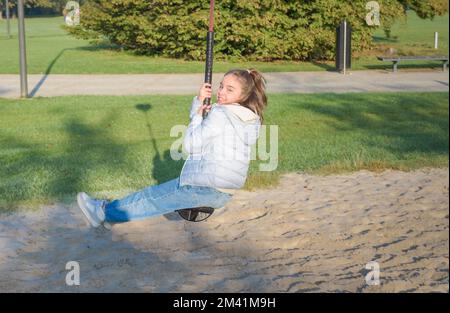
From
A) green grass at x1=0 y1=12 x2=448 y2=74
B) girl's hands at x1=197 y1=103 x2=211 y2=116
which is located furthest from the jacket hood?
green grass at x1=0 y1=12 x2=448 y2=74

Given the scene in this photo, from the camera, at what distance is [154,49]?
2603 centimetres

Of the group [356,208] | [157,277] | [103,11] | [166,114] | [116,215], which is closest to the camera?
[157,277]

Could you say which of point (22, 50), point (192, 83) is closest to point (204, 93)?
point (22, 50)

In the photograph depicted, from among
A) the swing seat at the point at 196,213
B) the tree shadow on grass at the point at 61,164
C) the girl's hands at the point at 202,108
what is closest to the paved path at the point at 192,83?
the tree shadow on grass at the point at 61,164

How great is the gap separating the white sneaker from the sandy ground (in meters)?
0.14

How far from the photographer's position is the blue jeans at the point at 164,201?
5516mm

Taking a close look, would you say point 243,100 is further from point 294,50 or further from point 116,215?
point 294,50

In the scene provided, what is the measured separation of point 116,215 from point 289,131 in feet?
19.1

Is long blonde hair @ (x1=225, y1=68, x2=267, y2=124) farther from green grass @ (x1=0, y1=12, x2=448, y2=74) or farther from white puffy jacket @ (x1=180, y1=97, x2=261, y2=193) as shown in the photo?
green grass @ (x1=0, y1=12, x2=448, y2=74)

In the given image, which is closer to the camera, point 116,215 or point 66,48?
point 116,215

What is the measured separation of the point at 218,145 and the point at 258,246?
37.7 inches

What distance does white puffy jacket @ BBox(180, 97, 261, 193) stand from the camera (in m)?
5.31

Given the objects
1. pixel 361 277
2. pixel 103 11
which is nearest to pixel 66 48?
pixel 103 11

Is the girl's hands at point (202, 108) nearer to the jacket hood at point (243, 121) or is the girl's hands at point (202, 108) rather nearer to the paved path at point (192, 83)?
the jacket hood at point (243, 121)
